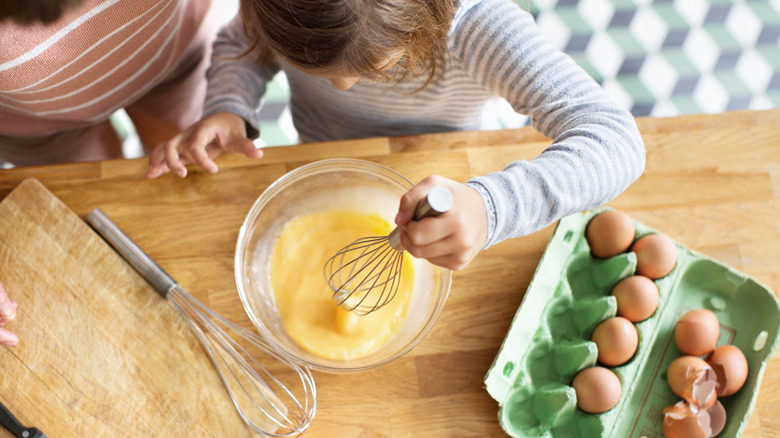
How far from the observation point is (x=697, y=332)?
26.5 inches

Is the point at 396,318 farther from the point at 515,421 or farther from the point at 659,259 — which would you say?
the point at 659,259

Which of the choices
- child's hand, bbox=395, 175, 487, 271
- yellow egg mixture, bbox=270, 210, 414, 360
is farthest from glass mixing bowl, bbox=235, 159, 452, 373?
child's hand, bbox=395, 175, 487, 271

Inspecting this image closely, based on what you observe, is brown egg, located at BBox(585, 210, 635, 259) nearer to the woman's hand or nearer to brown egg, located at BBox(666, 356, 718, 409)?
brown egg, located at BBox(666, 356, 718, 409)

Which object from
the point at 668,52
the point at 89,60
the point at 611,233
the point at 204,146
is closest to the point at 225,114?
the point at 204,146

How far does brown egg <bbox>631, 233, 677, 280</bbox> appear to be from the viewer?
27.0 inches

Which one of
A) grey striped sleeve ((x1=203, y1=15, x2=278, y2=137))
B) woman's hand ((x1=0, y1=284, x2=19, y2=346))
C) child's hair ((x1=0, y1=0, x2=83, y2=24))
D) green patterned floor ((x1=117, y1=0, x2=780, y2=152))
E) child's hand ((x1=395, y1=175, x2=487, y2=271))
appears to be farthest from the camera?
green patterned floor ((x1=117, y1=0, x2=780, y2=152))

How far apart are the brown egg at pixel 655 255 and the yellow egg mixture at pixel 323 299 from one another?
0.28 metres

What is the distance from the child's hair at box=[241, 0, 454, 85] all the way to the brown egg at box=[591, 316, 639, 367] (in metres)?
0.38

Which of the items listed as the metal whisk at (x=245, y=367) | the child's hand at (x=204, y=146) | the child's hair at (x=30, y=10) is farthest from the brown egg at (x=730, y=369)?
the child's hair at (x=30, y=10)

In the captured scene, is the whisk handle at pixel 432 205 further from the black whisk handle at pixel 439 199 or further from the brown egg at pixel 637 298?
the brown egg at pixel 637 298

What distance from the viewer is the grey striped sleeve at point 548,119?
1.94ft

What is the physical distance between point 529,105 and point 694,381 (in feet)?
1.19

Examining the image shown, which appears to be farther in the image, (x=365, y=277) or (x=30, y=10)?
(x=365, y=277)

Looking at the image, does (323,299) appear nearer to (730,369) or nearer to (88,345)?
(88,345)
